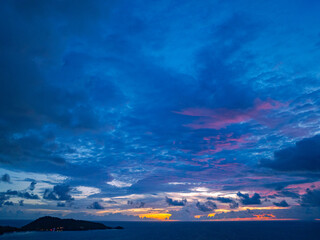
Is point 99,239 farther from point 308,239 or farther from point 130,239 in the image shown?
point 308,239

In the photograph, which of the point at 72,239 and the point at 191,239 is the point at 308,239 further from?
the point at 72,239

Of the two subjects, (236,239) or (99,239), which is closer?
(236,239)

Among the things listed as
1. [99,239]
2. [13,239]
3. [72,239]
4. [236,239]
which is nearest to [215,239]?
[236,239]

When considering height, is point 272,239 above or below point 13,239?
below

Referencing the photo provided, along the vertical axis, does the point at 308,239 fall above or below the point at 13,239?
below

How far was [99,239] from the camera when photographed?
182750mm

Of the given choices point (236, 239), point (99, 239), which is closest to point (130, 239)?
point (99, 239)

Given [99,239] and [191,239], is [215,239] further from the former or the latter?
[99,239]

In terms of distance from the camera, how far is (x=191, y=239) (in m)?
169

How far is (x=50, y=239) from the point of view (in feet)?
605

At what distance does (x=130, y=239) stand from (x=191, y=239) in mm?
50870

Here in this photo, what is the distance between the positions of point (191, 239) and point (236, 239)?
116 feet

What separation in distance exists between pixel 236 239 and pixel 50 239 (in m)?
158

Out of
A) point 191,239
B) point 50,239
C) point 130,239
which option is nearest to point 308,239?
point 191,239
